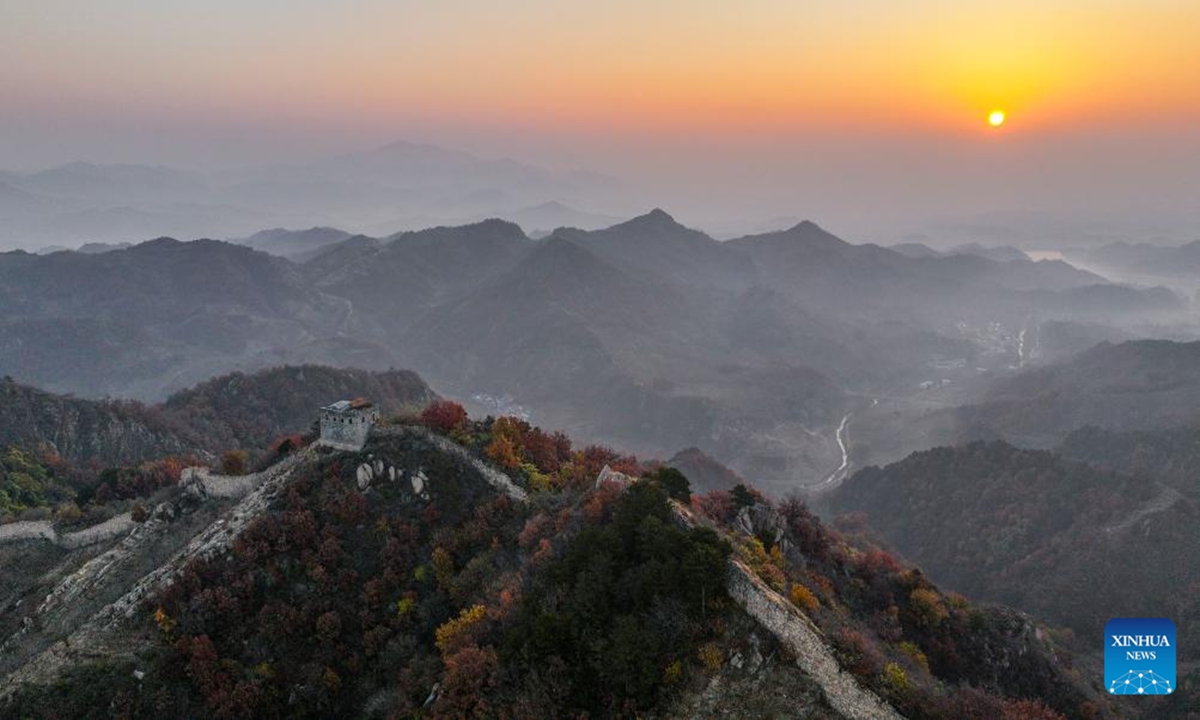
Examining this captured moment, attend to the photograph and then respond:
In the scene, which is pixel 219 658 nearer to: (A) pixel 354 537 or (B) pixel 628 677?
(A) pixel 354 537

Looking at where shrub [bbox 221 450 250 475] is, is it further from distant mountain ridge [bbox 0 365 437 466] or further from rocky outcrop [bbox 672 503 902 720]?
rocky outcrop [bbox 672 503 902 720]

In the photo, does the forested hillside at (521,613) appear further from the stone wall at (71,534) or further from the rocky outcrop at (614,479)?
the stone wall at (71,534)

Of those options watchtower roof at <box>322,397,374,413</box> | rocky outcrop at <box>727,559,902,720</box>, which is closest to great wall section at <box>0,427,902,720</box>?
rocky outcrop at <box>727,559,902,720</box>

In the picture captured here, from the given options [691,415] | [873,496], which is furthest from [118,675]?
[691,415]

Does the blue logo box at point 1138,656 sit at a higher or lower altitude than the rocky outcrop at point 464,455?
lower

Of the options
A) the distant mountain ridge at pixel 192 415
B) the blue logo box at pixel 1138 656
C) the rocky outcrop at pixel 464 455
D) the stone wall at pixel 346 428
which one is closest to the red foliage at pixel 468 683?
the rocky outcrop at pixel 464 455
